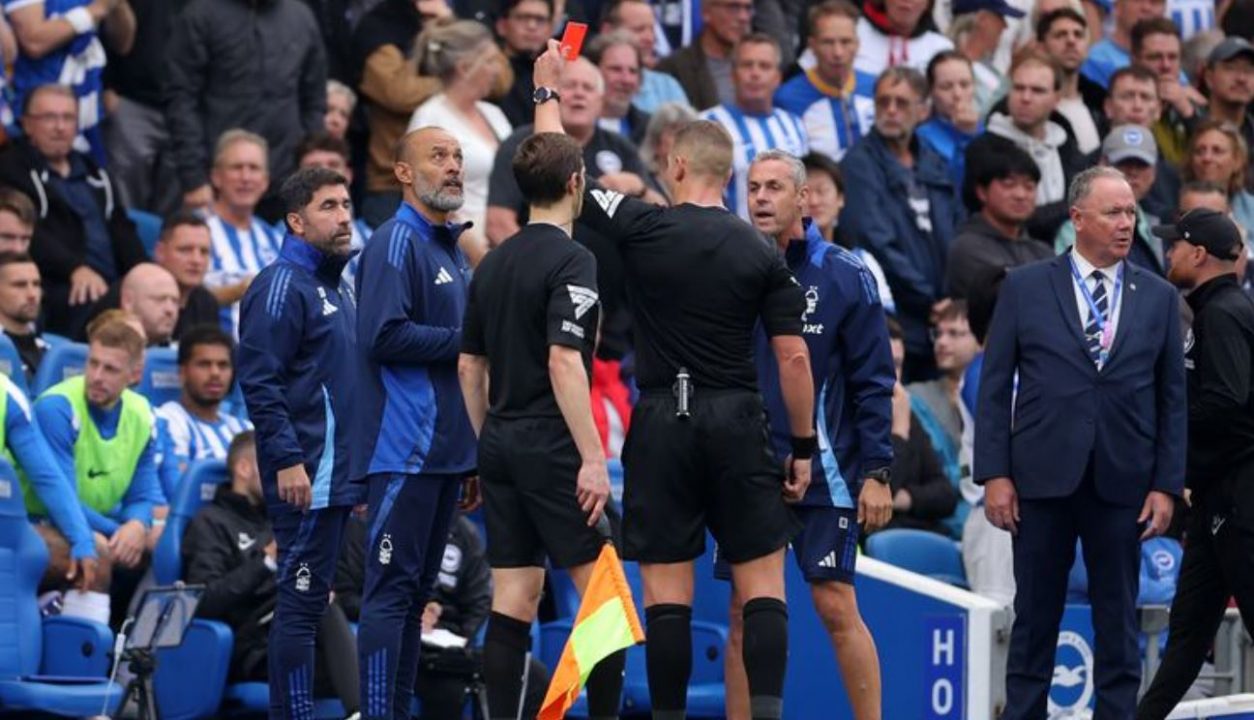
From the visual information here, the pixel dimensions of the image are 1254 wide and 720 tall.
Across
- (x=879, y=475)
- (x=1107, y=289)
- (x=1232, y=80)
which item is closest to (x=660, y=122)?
(x=1232, y=80)

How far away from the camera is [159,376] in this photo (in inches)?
527

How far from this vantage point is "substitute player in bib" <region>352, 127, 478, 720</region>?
32.7ft

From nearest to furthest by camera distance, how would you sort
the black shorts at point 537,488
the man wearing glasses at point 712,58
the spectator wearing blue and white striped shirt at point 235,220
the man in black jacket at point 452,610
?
the black shorts at point 537,488, the man in black jacket at point 452,610, the spectator wearing blue and white striped shirt at point 235,220, the man wearing glasses at point 712,58

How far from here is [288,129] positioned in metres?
15.4

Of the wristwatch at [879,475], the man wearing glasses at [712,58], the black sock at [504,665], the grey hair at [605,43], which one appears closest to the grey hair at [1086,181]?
the wristwatch at [879,475]

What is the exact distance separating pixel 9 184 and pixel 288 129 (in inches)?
76.3

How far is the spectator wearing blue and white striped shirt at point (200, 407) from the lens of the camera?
42.6ft

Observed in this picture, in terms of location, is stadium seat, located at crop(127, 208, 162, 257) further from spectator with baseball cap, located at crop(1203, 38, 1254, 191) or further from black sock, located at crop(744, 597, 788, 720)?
spectator with baseball cap, located at crop(1203, 38, 1254, 191)

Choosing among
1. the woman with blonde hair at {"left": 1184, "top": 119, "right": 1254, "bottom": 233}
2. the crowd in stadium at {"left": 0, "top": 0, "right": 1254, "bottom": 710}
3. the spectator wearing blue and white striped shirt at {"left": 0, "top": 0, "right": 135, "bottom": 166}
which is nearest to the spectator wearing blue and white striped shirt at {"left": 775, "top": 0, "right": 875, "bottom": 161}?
the crowd in stadium at {"left": 0, "top": 0, "right": 1254, "bottom": 710}

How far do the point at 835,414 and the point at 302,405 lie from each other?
6.83 feet

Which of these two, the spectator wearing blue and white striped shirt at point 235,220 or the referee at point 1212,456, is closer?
the referee at point 1212,456

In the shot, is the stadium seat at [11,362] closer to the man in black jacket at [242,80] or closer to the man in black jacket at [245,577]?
the man in black jacket at [245,577]

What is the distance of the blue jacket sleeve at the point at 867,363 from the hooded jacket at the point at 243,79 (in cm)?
559

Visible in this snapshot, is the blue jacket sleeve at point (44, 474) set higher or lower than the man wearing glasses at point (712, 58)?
lower
